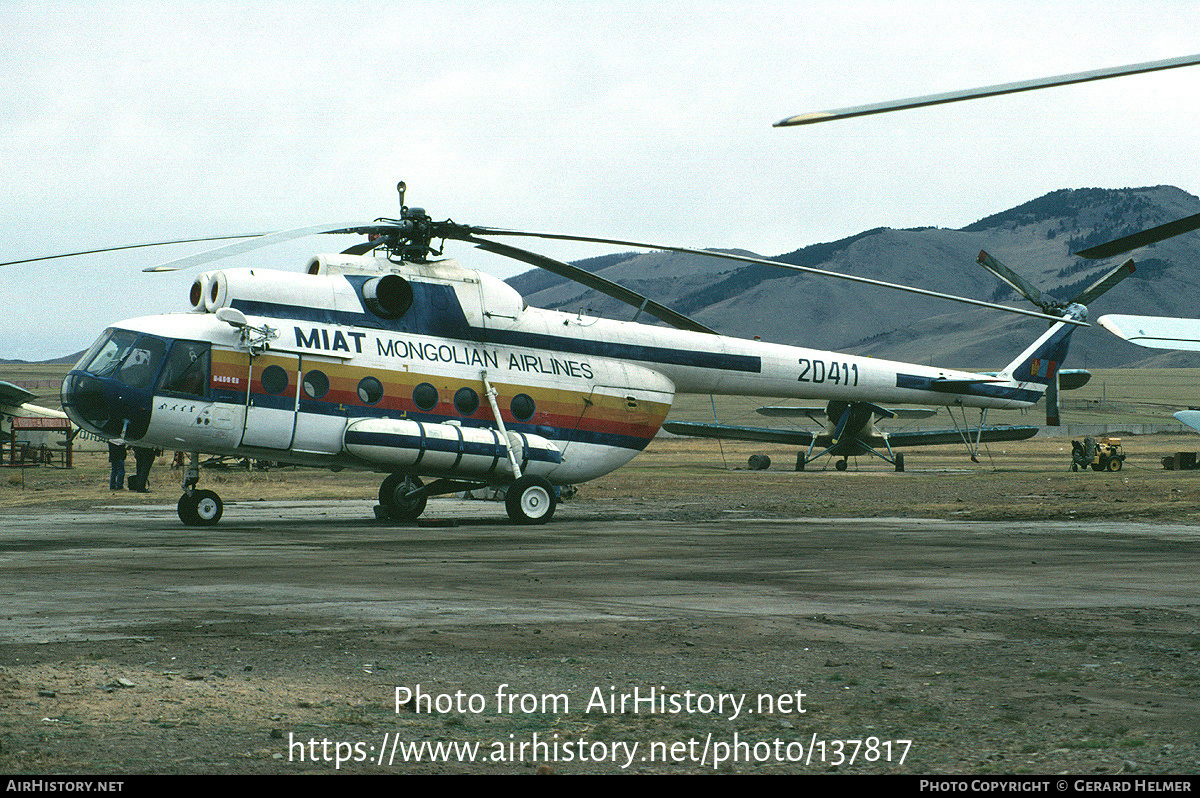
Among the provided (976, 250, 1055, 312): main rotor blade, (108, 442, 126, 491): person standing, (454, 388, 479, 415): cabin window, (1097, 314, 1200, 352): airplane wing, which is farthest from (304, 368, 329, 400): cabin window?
(976, 250, 1055, 312): main rotor blade

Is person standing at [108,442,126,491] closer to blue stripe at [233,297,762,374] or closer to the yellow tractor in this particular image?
blue stripe at [233,297,762,374]

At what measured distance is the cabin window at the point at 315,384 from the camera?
1947 centimetres

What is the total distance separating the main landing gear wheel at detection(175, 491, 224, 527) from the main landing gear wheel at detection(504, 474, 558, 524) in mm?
5005

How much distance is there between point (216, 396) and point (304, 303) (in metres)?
2.26

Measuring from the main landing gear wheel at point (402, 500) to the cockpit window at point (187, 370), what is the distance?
429 cm

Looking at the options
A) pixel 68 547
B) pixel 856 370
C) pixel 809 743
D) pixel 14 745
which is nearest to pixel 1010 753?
pixel 809 743

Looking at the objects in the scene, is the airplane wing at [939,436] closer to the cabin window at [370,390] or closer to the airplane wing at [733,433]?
the airplane wing at [733,433]

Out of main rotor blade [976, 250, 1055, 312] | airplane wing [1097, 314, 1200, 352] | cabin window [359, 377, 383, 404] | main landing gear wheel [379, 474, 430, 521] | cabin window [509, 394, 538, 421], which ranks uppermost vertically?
main rotor blade [976, 250, 1055, 312]

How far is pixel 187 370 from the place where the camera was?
1845 centimetres

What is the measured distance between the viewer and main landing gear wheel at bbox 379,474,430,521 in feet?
70.1

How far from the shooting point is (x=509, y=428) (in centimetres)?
2152

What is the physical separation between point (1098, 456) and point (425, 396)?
114 ft
